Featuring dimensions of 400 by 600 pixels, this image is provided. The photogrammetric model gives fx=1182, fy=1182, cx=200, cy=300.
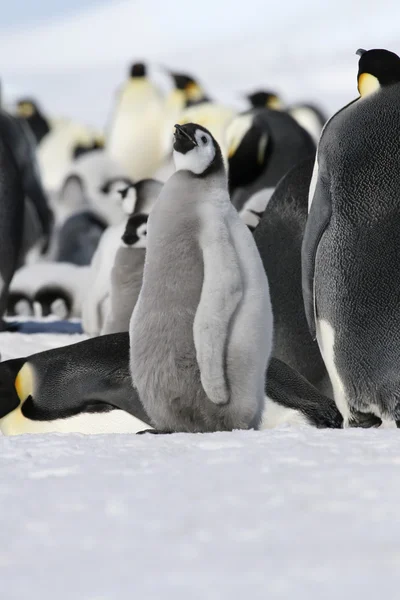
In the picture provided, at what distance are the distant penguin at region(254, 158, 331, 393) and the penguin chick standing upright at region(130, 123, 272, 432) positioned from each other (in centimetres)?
103

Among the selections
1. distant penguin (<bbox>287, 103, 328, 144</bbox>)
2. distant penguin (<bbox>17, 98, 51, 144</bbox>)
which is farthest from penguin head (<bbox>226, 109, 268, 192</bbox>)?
distant penguin (<bbox>17, 98, 51, 144</bbox>)

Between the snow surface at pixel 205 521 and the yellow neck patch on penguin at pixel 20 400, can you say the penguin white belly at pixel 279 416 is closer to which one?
the yellow neck patch on penguin at pixel 20 400

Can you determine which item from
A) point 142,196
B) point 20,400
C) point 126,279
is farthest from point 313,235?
point 142,196

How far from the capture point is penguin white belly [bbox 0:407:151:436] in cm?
356

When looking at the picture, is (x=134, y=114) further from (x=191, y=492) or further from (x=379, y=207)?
(x=191, y=492)

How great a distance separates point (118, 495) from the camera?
2.15 metres

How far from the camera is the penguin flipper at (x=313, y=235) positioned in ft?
11.8

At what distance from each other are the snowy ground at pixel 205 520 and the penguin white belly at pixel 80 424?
0.84m

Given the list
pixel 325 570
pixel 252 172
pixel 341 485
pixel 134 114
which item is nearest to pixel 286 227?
pixel 341 485

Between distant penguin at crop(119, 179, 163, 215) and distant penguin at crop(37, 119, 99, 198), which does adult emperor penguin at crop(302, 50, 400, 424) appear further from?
distant penguin at crop(37, 119, 99, 198)

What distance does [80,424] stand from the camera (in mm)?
3684

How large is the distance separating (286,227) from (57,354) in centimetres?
104

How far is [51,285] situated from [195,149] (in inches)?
185

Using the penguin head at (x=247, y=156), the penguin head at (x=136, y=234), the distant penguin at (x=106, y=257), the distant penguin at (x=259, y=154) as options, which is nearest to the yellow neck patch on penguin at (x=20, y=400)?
the penguin head at (x=136, y=234)
